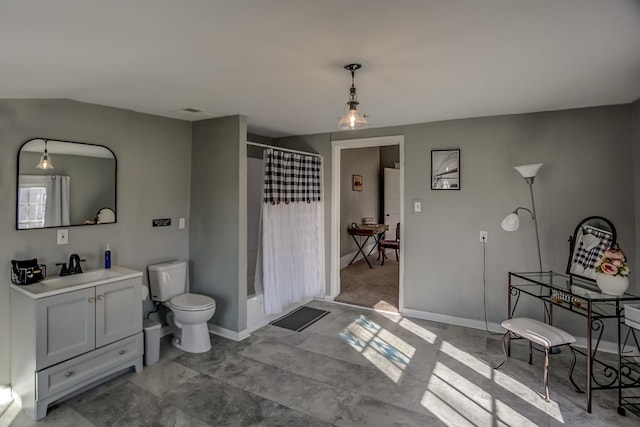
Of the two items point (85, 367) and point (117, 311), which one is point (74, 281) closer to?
point (117, 311)

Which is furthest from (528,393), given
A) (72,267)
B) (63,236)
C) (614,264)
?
(63,236)

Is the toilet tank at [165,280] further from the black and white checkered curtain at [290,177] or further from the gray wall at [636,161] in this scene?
the gray wall at [636,161]

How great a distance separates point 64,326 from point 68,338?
0.09 metres

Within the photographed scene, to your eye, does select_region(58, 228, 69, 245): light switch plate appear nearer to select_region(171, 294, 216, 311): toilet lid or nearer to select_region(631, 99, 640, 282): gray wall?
select_region(171, 294, 216, 311): toilet lid

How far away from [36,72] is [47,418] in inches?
84.8

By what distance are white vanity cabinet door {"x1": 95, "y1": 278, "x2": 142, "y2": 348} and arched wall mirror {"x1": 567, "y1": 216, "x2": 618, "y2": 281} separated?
3.76m

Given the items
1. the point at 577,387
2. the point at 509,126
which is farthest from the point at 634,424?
the point at 509,126

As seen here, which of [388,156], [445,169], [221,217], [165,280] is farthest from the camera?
[388,156]

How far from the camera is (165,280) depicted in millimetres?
3229

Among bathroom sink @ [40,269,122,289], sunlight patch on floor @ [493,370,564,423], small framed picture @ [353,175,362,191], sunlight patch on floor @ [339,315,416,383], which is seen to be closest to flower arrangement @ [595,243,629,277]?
sunlight patch on floor @ [493,370,564,423]

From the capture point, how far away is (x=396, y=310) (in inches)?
159

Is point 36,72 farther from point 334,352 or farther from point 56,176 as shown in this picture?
point 334,352

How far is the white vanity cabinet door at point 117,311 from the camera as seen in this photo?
8.09 ft

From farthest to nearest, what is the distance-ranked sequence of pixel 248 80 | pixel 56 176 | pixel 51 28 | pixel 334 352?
pixel 334 352 → pixel 56 176 → pixel 248 80 → pixel 51 28
